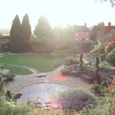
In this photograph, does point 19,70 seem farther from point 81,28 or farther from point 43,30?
point 81,28

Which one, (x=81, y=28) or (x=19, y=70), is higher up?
(x=81, y=28)

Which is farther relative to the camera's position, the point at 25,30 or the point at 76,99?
the point at 25,30

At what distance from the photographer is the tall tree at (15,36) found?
4250 centimetres

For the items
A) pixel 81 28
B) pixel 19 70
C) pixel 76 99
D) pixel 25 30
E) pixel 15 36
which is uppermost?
pixel 81 28

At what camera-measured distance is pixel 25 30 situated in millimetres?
43938

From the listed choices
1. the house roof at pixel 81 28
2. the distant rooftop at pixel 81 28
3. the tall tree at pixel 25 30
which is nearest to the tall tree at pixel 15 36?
the tall tree at pixel 25 30

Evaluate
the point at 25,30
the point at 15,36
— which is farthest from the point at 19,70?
the point at 25,30

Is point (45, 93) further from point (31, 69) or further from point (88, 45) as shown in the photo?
point (88, 45)

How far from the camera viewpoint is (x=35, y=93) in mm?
17281

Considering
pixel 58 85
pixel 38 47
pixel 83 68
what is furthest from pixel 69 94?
pixel 38 47

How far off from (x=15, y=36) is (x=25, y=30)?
1.93m

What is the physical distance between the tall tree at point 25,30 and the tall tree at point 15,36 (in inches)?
26.3

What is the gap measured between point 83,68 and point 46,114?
17981 mm

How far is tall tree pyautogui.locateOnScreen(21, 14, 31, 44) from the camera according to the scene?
43.4 metres
